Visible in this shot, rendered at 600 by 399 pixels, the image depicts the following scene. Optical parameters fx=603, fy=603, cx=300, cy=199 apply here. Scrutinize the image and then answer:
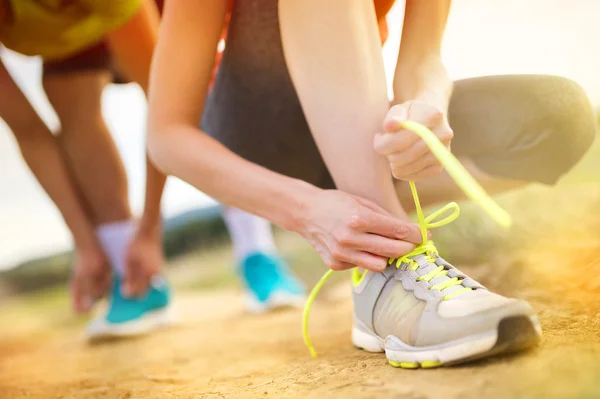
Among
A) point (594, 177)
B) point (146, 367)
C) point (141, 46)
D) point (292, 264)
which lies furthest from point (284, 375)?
point (292, 264)

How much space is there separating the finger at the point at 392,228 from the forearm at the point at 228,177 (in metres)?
0.07

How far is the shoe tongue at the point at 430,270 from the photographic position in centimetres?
52

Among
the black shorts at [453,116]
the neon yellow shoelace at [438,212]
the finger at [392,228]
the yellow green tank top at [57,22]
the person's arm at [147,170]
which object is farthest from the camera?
the person's arm at [147,170]

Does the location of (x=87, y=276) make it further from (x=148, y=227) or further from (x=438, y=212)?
(x=438, y=212)

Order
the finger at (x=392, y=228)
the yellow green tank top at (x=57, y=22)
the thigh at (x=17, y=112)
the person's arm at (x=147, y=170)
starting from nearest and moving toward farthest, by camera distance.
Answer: the finger at (x=392, y=228), the yellow green tank top at (x=57, y=22), the person's arm at (x=147, y=170), the thigh at (x=17, y=112)

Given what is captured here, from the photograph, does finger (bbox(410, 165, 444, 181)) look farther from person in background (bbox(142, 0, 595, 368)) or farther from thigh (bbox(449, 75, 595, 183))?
thigh (bbox(449, 75, 595, 183))

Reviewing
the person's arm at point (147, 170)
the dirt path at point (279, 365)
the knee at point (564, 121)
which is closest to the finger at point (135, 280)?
the person's arm at point (147, 170)

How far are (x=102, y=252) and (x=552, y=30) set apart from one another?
0.91 metres

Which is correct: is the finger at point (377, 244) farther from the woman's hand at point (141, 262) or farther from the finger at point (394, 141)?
the woman's hand at point (141, 262)

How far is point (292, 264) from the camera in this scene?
1651mm

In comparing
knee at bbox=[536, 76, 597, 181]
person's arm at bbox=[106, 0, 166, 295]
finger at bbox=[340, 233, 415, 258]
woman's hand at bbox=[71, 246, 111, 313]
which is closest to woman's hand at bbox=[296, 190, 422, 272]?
finger at bbox=[340, 233, 415, 258]

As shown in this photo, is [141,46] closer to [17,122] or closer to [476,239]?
[17,122]

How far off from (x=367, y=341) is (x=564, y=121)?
13.8 inches

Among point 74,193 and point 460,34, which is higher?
point 460,34
